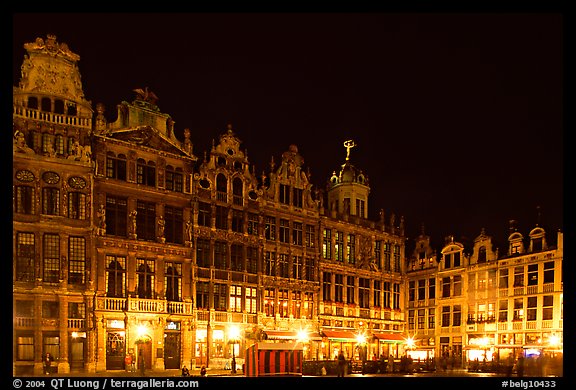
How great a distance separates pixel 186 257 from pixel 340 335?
525 inches

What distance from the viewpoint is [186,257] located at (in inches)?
1596

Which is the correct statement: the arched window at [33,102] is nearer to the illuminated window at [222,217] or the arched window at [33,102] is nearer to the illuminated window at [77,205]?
the illuminated window at [77,205]

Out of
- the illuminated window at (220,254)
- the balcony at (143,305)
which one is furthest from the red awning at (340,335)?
the balcony at (143,305)

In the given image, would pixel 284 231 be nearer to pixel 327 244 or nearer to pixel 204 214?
pixel 327 244

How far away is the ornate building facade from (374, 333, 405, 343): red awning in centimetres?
13

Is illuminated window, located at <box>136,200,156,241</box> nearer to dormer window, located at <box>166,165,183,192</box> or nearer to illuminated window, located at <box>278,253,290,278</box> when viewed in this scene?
dormer window, located at <box>166,165,183,192</box>

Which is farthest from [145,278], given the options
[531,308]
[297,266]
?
[531,308]

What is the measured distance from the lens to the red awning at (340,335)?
47344 millimetres

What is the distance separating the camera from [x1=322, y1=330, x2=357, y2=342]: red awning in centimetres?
4734

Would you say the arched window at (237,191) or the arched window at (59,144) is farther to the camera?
the arched window at (237,191)

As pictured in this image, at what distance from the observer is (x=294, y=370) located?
33219 mm

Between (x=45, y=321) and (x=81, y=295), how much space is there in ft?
6.98

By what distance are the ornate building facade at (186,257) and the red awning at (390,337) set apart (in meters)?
0.13

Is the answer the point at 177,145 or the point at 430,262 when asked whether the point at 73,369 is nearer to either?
the point at 177,145
